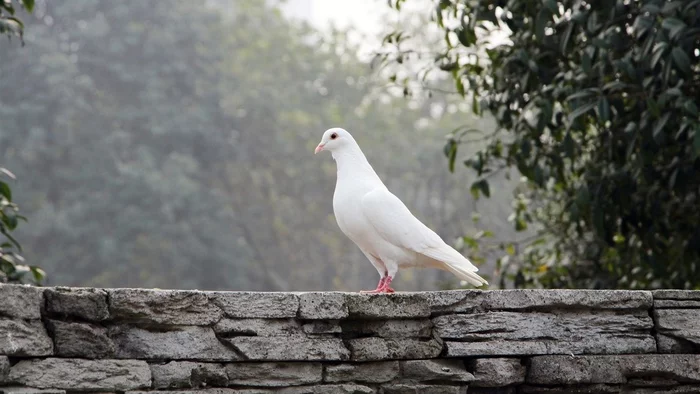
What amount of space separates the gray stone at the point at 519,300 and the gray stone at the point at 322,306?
1.05 feet

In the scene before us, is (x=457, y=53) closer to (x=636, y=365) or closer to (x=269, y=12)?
(x=636, y=365)

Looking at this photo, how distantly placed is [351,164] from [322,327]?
4.05 ft

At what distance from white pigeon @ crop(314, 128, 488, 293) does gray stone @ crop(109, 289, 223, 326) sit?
3.52 ft

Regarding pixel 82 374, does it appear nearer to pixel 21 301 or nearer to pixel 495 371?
pixel 21 301

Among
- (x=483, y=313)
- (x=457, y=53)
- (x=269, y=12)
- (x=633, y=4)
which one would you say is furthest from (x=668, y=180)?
(x=269, y=12)

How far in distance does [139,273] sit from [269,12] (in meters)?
8.72

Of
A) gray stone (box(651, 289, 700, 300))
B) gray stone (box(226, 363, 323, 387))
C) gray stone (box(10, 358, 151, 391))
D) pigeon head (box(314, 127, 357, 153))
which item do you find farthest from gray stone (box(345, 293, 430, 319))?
pigeon head (box(314, 127, 357, 153))

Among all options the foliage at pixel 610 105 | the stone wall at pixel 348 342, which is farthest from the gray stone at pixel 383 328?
the foliage at pixel 610 105

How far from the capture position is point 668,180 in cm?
549

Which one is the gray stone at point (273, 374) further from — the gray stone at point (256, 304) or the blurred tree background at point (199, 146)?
the blurred tree background at point (199, 146)

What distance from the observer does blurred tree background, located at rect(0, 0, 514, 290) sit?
22.9 meters

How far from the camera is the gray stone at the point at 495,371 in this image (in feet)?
11.3

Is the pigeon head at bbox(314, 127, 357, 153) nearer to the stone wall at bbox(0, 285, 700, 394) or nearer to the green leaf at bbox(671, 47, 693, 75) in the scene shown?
the stone wall at bbox(0, 285, 700, 394)

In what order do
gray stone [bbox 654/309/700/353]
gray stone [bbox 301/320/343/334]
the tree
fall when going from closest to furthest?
gray stone [bbox 301/320/343/334], gray stone [bbox 654/309/700/353], the tree
